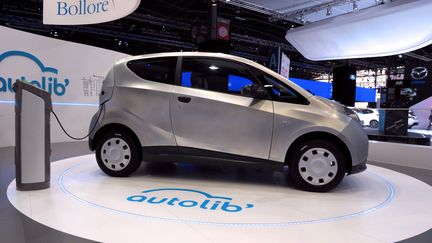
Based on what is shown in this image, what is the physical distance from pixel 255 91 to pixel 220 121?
468mm

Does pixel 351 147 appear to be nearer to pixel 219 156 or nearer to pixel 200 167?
pixel 219 156

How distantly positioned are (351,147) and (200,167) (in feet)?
6.39

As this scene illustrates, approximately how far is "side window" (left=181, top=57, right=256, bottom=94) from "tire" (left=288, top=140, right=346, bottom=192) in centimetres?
91

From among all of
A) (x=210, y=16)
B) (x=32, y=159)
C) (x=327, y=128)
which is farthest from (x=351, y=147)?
(x=210, y=16)

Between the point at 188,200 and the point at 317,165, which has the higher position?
the point at 317,165

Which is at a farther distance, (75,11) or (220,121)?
(75,11)

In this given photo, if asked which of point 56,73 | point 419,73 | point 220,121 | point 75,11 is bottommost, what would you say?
point 220,121

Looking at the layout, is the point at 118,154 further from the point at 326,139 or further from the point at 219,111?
the point at 326,139

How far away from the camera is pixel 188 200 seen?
2869 millimetres

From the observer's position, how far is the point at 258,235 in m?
2.15

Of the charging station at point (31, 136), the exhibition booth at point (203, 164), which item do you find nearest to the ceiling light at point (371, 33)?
the exhibition booth at point (203, 164)

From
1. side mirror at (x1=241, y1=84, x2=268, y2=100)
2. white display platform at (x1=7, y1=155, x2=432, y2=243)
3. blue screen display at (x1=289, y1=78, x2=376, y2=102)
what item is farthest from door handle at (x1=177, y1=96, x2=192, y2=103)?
blue screen display at (x1=289, y1=78, x2=376, y2=102)

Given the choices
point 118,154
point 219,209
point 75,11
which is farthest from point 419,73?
point 75,11

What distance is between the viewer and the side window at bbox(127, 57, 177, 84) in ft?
11.6
